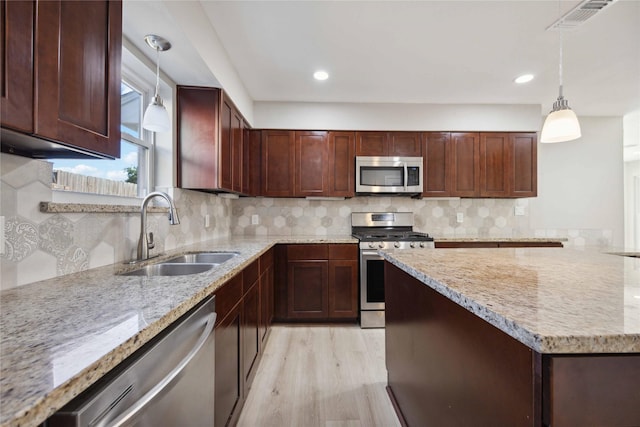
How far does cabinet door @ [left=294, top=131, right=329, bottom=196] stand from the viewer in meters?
3.19

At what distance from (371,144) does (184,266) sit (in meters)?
2.40

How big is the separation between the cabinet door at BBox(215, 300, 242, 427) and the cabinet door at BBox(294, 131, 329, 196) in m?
1.87

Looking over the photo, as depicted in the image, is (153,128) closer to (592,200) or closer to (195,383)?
(195,383)

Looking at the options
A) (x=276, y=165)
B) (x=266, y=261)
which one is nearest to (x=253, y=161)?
(x=276, y=165)

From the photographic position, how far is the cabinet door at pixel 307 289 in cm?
288

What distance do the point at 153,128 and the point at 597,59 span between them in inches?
136

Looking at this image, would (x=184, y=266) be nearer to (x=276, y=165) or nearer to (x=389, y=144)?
(x=276, y=165)

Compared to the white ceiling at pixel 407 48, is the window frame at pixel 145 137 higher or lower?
lower

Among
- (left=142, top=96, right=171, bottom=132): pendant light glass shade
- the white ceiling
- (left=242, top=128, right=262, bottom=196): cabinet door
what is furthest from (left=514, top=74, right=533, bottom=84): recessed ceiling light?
(left=142, top=96, right=171, bottom=132): pendant light glass shade

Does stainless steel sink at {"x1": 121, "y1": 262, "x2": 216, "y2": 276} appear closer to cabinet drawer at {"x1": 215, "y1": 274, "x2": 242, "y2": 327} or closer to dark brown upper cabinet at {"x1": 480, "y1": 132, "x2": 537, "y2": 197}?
cabinet drawer at {"x1": 215, "y1": 274, "x2": 242, "y2": 327}

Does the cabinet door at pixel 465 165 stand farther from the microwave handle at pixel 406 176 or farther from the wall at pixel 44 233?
the wall at pixel 44 233

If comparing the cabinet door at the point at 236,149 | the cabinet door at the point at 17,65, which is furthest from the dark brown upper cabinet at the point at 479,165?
the cabinet door at the point at 17,65

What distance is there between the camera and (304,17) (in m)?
1.85

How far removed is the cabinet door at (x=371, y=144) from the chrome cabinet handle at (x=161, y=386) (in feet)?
8.65
